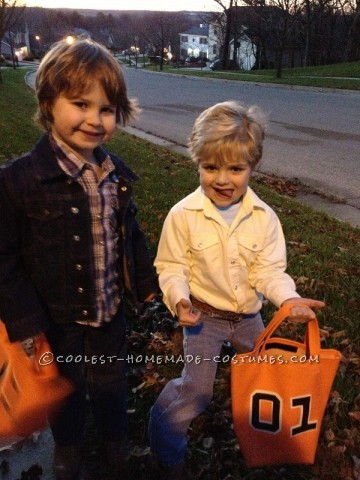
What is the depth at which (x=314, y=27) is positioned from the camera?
169 ft

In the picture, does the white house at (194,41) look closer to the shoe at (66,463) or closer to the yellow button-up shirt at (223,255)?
the yellow button-up shirt at (223,255)

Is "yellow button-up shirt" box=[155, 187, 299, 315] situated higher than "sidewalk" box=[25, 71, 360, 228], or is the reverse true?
"yellow button-up shirt" box=[155, 187, 299, 315]

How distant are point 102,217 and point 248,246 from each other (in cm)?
63

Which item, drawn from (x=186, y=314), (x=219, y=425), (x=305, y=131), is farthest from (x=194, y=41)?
(x=186, y=314)

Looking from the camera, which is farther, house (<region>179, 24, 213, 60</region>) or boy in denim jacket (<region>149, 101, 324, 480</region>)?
house (<region>179, 24, 213, 60</region>)

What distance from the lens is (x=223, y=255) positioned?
2.14 m

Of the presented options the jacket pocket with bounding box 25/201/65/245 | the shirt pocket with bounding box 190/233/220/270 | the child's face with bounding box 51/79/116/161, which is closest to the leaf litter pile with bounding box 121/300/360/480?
the shirt pocket with bounding box 190/233/220/270

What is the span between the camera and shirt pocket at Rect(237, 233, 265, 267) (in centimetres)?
214

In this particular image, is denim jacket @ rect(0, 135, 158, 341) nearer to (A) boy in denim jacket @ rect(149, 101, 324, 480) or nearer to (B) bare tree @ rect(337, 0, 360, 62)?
(A) boy in denim jacket @ rect(149, 101, 324, 480)

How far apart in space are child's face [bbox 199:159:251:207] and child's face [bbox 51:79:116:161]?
1.49 feet

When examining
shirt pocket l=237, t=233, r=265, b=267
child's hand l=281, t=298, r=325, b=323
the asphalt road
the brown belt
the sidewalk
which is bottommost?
the sidewalk

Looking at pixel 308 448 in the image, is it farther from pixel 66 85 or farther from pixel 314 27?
pixel 314 27

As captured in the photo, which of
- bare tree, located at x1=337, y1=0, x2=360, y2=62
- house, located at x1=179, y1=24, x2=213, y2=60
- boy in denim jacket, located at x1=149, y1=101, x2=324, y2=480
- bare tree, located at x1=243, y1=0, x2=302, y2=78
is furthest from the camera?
house, located at x1=179, y1=24, x2=213, y2=60

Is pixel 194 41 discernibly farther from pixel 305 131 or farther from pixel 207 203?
pixel 207 203
